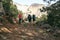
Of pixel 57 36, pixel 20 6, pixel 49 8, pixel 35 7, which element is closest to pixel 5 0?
pixel 49 8

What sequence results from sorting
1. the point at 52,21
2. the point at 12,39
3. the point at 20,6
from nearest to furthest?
the point at 12,39 < the point at 52,21 < the point at 20,6

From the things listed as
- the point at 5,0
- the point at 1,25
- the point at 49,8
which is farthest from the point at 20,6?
the point at 1,25

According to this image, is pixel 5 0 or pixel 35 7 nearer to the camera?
pixel 5 0

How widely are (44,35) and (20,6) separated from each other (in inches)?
986

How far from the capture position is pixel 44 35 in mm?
14086

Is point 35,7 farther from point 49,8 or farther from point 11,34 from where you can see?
point 11,34

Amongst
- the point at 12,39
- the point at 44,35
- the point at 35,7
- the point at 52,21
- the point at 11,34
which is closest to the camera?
the point at 12,39

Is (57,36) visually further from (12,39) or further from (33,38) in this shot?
(12,39)

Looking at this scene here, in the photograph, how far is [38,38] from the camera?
12945mm

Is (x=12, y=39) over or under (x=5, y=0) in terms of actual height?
under

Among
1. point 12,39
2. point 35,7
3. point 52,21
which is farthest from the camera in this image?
point 35,7

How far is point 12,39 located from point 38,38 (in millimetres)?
2000

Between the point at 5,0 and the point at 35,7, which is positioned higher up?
the point at 5,0

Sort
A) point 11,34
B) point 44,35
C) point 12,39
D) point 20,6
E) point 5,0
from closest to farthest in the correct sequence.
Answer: point 12,39 → point 11,34 → point 44,35 → point 5,0 → point 20,6
